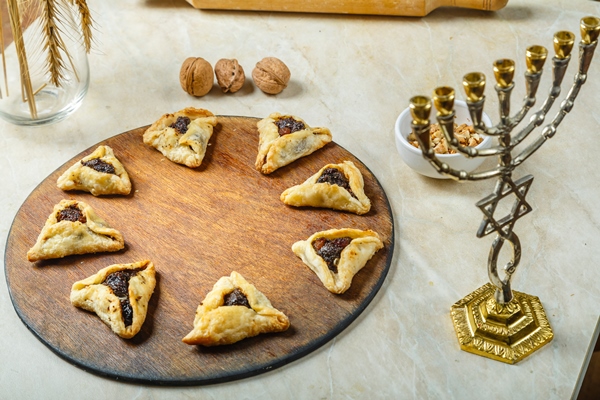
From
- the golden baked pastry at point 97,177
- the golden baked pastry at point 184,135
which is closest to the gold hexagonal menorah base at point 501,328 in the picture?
the golden baked pastry at point 184,135

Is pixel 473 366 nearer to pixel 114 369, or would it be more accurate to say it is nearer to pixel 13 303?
pixel 114 369

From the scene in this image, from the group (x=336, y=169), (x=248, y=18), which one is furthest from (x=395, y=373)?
(x=248, y=18)

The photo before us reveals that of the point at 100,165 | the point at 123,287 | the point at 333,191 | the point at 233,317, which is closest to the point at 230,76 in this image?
the point at 100,165

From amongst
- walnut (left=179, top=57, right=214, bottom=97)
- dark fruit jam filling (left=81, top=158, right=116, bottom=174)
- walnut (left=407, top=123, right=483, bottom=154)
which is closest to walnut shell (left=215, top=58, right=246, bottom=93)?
walnut (left=179, top=57, right=214, bottom=97)

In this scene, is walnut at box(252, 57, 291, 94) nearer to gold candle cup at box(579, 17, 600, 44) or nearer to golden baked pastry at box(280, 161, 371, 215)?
golden baked pastry at box(280, 161, 371, 215)

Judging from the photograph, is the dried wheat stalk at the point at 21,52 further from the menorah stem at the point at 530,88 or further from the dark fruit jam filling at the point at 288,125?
the menorah stem at the point at 530,88
